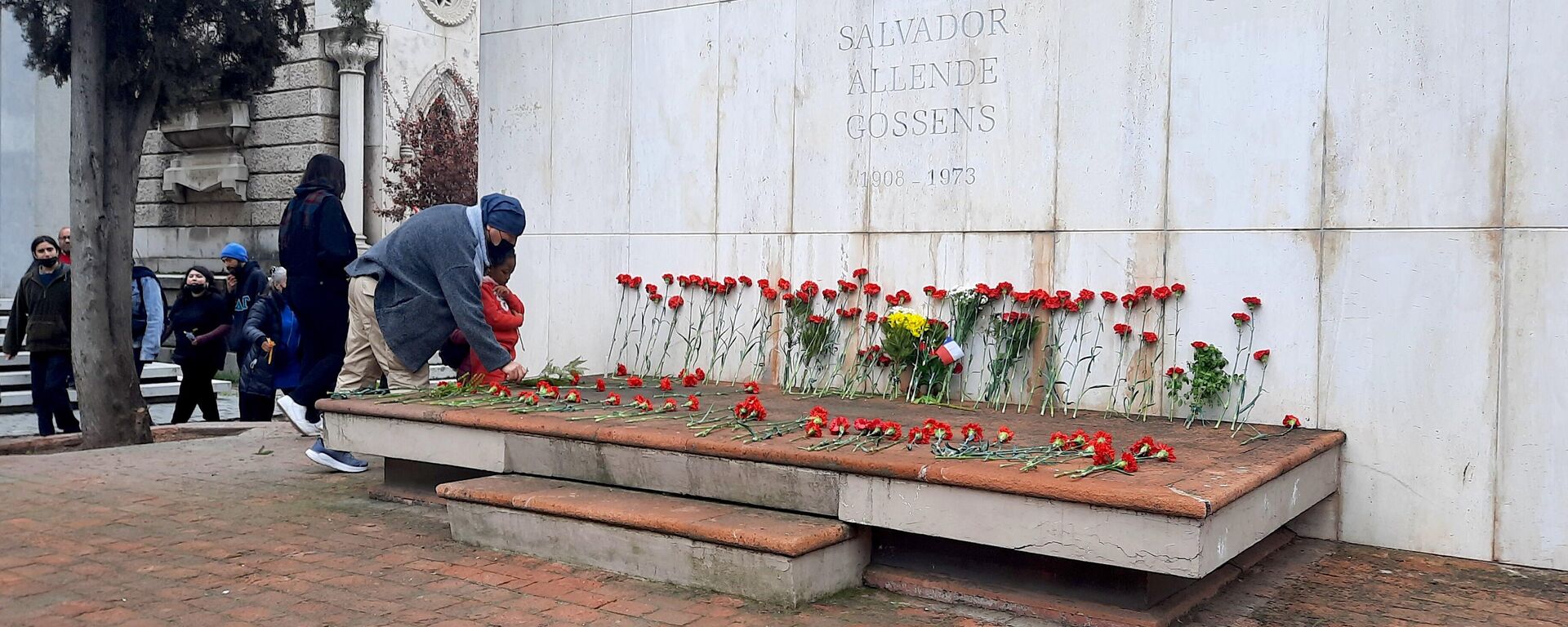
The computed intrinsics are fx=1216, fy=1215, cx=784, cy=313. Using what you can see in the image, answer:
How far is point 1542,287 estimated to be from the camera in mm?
4887

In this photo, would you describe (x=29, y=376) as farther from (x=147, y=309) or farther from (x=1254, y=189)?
(x=1254, y=189)

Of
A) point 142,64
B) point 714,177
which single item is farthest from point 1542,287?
point 142,64

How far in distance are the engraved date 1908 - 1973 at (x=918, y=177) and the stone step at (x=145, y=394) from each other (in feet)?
25.3

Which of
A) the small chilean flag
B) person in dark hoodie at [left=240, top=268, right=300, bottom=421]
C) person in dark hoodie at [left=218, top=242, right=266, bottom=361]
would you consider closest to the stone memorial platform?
the small chilean flag

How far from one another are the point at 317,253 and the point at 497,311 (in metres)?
1.52

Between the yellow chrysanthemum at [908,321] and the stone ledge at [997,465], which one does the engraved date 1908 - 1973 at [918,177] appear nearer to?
the yellow chrysanthemum at [908,321]

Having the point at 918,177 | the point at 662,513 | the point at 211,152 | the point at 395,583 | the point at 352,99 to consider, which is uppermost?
the point at 352,99

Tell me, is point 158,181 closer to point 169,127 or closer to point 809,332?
point 169,127

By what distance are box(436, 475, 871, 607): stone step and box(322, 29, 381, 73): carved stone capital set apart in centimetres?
1420

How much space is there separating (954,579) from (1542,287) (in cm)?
269

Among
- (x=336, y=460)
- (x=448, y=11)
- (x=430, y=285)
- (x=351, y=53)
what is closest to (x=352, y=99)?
(x=351, y=53)

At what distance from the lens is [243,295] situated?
9484 millimetres

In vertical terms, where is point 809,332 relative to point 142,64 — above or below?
below

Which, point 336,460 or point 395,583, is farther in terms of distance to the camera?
point 336,460
